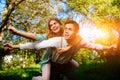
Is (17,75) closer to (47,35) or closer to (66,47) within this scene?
(47,35)

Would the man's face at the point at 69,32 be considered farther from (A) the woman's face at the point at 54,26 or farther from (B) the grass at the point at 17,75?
(B) the grass at the point at 17,75

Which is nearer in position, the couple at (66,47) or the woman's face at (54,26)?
the couple at (66,47)

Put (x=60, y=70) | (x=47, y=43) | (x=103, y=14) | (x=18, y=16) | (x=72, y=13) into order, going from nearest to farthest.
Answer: (x=47, y=43)
(x=60, y=70)
(x=103, y=14)
(x=72, y=13)
(x=18, y=16)

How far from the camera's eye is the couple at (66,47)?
4.36 metres

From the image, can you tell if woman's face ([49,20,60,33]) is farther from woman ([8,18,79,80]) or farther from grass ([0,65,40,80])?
grass ([0,65,40,80])

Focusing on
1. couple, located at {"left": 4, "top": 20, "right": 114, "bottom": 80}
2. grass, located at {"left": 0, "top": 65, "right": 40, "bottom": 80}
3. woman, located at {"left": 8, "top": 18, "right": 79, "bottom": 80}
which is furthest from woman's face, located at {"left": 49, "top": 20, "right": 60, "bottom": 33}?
grass, located at {"left": 0, "top": 65, "right": 40, "bottom": 80}

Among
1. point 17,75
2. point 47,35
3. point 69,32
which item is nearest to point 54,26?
point 47,35

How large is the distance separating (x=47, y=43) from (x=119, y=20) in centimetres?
1865

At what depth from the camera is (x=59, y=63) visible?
4516mm

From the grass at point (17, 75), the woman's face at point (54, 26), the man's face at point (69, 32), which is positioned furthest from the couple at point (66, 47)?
the grass at point (17, 75)

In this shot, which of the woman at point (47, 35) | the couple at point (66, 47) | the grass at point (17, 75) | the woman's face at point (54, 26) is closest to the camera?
the couple at point (66, 47)

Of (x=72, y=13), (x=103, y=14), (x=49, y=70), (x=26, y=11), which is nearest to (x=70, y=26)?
(x=49, y=70)

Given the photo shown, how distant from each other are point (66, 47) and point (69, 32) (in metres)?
0.21

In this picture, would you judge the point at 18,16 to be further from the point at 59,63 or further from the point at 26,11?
the point at 59,63
